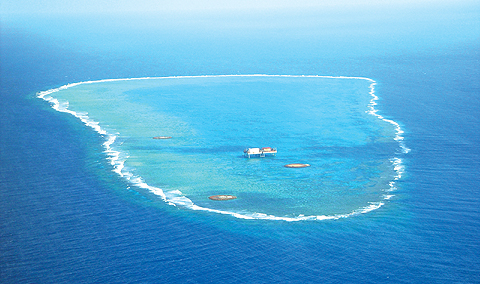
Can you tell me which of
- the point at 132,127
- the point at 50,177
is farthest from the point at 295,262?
the point at 132,127

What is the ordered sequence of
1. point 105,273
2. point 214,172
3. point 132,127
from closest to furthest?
point 105,273
point 214,172
point 132,127

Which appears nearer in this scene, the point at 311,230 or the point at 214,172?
the point at 311,230

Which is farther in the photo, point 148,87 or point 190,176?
point 148,87

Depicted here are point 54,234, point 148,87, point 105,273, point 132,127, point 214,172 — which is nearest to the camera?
point 105,273

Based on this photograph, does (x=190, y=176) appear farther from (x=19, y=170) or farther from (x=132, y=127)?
(x=132, y=127)

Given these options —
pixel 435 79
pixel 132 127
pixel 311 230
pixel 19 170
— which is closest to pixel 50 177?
pixel 19 170

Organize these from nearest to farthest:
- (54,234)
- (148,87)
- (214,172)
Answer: (54,234)
(214,172)
(148,87)

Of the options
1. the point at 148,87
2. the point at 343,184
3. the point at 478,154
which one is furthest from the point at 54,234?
the point at 148,87

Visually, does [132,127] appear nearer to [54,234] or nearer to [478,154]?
[54,234]

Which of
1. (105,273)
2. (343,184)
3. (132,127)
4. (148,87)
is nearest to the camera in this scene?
(105,273)
